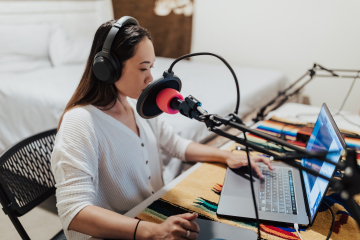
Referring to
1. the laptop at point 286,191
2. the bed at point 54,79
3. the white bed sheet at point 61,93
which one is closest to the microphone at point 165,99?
the laptop at point 286,191

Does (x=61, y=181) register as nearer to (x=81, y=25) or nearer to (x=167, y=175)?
(x=167, y=175)

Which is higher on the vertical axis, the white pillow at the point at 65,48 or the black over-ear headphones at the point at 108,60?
the black over-ear headphones at the point at 108,60

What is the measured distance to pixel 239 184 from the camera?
35.0 inches

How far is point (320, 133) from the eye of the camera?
833 millimetres

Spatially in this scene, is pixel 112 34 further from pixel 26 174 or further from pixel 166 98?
Result: pixel 26 174

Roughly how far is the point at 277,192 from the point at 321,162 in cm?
17

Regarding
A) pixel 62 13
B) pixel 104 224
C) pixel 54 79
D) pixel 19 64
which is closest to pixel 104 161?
pixel 104 224

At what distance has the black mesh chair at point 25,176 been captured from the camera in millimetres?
843

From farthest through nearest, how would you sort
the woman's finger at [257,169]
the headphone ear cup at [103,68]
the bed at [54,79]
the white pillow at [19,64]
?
the white pillow at [19,64] → the bed at [54,79] → the woman's finger at [257,169] → the headphone ear cup at [103,68]

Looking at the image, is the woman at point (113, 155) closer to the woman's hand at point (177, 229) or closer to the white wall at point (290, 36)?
the woman's hand at point (177, 229)

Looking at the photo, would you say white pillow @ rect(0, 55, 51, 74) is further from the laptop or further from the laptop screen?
the laptop screen

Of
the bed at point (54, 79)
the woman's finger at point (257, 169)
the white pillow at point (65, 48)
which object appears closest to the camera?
the woman's finger at point (257, 169)

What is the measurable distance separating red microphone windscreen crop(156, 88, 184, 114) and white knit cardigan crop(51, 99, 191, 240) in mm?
331

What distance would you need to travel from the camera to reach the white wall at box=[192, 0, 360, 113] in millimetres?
2027
